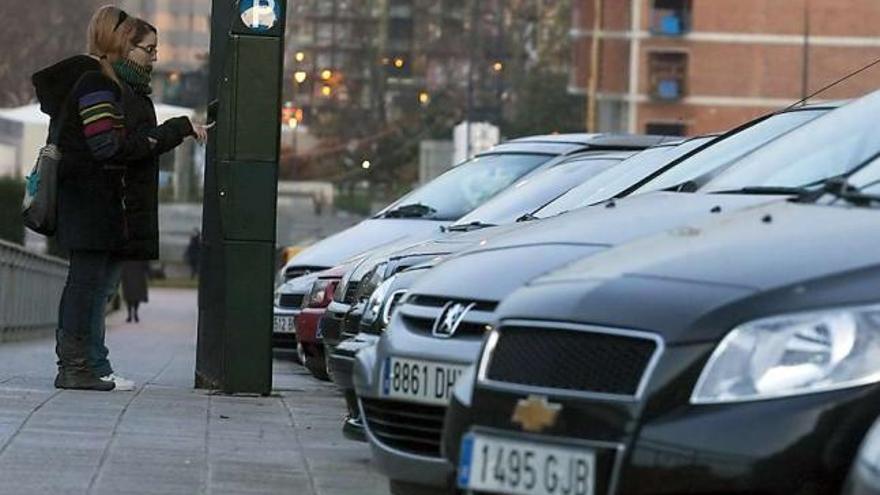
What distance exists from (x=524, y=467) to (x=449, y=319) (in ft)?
3.86

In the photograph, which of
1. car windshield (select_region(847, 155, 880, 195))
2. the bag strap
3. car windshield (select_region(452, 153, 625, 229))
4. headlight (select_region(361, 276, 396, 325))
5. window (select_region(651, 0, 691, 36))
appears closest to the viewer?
car windshield (select_region(847, 155, 880, 195))

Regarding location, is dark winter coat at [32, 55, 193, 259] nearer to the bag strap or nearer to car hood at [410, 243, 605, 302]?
the bag strap

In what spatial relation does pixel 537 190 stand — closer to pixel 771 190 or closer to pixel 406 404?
pixel 771 190

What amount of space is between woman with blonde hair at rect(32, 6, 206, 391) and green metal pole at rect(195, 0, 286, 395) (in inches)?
9.8

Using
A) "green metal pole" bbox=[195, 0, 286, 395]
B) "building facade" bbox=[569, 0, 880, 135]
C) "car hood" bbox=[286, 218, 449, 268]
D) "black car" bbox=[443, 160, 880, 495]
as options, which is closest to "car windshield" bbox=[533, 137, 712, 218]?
"green metal pole" bbox=[195, 0, 286, 395]

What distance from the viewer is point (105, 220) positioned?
9.39 m

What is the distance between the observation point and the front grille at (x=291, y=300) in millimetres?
13844

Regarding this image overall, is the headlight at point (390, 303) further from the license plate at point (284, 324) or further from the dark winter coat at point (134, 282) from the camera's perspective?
the dark winter coat at point (134, 282)

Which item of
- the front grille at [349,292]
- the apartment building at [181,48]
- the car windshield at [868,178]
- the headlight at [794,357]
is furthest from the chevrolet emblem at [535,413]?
the apartment building at [181,48]

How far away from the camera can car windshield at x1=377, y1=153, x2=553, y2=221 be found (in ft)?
46.8

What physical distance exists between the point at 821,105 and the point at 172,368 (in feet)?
24.1

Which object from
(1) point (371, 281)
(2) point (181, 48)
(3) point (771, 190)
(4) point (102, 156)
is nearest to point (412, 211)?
(4) point (102, 156)

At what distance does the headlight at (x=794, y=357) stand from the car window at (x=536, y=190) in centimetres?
592

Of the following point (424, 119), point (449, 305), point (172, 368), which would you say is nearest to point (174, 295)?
point (424, 119)
